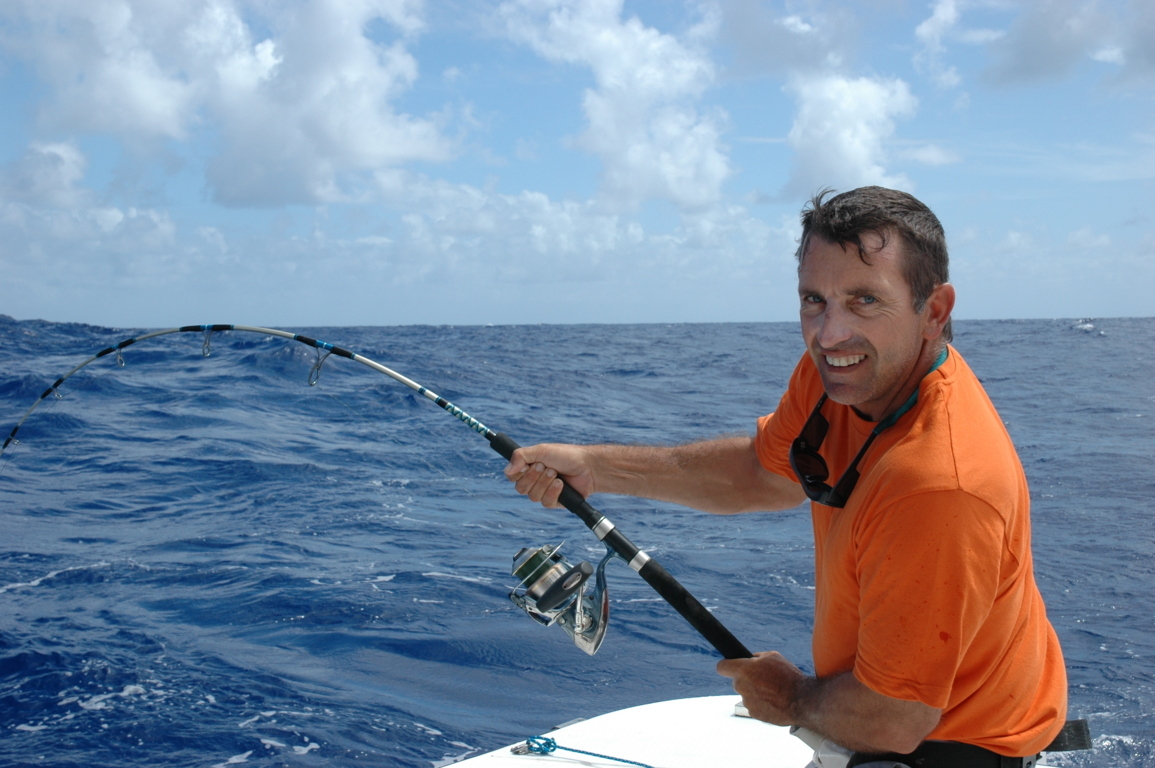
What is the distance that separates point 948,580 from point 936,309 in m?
0.50

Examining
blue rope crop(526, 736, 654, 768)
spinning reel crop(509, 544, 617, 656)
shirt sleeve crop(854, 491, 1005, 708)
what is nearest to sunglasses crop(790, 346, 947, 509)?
shirt sleeve crop(854, 491, 1005, 708)

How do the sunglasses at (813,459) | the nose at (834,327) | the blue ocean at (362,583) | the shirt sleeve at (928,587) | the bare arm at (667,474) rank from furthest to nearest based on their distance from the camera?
the blue ocean at (362,583) < the bare arm at (667,474) < the sunglasses at (813,459) < the nose at (834,327) < the shirt sleeve at (928,587)

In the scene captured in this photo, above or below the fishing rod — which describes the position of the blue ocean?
below

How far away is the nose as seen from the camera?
154 cm

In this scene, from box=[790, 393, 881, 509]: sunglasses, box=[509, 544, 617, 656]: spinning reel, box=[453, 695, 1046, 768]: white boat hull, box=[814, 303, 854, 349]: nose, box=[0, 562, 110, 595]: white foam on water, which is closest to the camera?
box=[814, 303, 854, 349]: nose

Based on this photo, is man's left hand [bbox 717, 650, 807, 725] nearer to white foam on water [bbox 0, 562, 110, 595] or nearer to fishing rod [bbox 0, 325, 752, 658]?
fishing rod [bbox 0, 325, 752, 658]

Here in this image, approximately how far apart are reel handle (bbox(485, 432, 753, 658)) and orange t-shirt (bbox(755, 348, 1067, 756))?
1.07 feet

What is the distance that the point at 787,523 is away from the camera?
7449 millimetres

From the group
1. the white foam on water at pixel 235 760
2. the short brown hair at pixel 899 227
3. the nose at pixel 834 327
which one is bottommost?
the white foam on water at pixel 235 760

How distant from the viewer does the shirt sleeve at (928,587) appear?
1.32m

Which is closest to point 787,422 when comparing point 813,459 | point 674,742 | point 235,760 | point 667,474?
point 813,459

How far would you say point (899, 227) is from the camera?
4.95 ft

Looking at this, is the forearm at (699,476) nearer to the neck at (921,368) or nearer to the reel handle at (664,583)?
the reel handle at (664,583)

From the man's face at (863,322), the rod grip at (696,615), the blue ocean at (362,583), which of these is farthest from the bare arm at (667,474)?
the blue ocean at (362,583)
